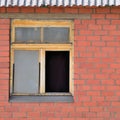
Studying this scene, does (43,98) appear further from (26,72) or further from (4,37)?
(4,37)

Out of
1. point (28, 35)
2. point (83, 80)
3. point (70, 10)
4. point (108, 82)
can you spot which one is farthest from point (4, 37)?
point (108, 82)

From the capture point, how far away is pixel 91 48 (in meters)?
5.46

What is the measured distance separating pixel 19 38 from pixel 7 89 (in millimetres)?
831

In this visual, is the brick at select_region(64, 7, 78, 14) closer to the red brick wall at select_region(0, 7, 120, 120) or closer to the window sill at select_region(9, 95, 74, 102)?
the red brick wall at select_region(0, 7, 120, 120)

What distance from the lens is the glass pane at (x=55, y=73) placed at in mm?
5609

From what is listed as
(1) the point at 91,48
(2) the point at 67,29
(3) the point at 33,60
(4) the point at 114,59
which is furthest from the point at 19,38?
(4) the point at 114,59

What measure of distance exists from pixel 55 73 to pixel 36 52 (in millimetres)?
456

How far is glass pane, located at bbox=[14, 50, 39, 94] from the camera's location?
5570 mm

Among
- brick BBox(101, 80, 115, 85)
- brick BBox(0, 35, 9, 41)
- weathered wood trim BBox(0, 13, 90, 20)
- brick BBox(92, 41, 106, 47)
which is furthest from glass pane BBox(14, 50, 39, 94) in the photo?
brick BBox(101, 80, 115, 85)

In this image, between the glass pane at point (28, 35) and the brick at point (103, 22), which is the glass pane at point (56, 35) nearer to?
the glass pane at point (28, 35)

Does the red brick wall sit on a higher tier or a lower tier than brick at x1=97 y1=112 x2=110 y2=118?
higher

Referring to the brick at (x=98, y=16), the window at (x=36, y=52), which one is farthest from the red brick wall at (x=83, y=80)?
the window at (x=36, y=52)

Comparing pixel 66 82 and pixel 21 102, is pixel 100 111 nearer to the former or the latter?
pixel 66 82

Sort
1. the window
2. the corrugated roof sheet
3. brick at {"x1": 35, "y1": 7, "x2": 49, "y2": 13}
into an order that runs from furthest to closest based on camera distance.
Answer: the window < brick at {"x1": 35, "y1": 7, "x2": 49, "y2": 13} < the corrugated roof sheet
